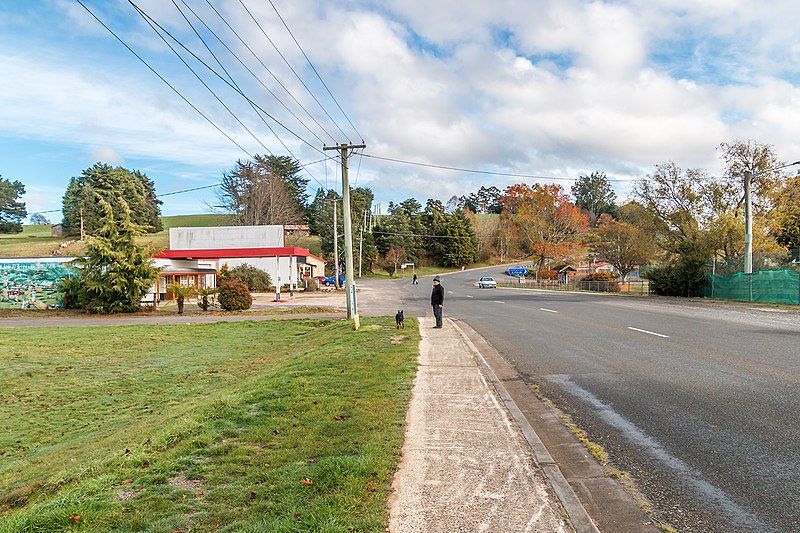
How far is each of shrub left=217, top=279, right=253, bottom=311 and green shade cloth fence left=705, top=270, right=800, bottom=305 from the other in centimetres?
2595

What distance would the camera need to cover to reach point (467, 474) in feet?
17.2

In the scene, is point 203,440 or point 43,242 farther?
point 43,242

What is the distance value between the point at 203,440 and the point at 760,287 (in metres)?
30.8

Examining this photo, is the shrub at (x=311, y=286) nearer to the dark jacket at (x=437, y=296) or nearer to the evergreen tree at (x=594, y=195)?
the dark jacket at (x=437, y=296)

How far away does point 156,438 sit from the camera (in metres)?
6.84

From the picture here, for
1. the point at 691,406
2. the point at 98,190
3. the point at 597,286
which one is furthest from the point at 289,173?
the point at 691,406

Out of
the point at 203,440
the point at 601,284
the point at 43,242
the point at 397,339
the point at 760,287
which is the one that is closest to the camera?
the point at 203,440

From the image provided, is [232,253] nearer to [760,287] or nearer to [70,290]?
[70,290]

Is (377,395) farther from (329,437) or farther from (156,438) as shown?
(156,438)

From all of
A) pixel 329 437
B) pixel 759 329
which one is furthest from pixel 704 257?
pixel 329 437

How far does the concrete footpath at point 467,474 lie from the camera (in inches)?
167

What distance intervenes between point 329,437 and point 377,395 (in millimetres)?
2271

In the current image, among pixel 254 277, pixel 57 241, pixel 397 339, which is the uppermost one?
pixel 57 241

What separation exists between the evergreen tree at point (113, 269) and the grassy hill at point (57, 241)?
56.6 feet
